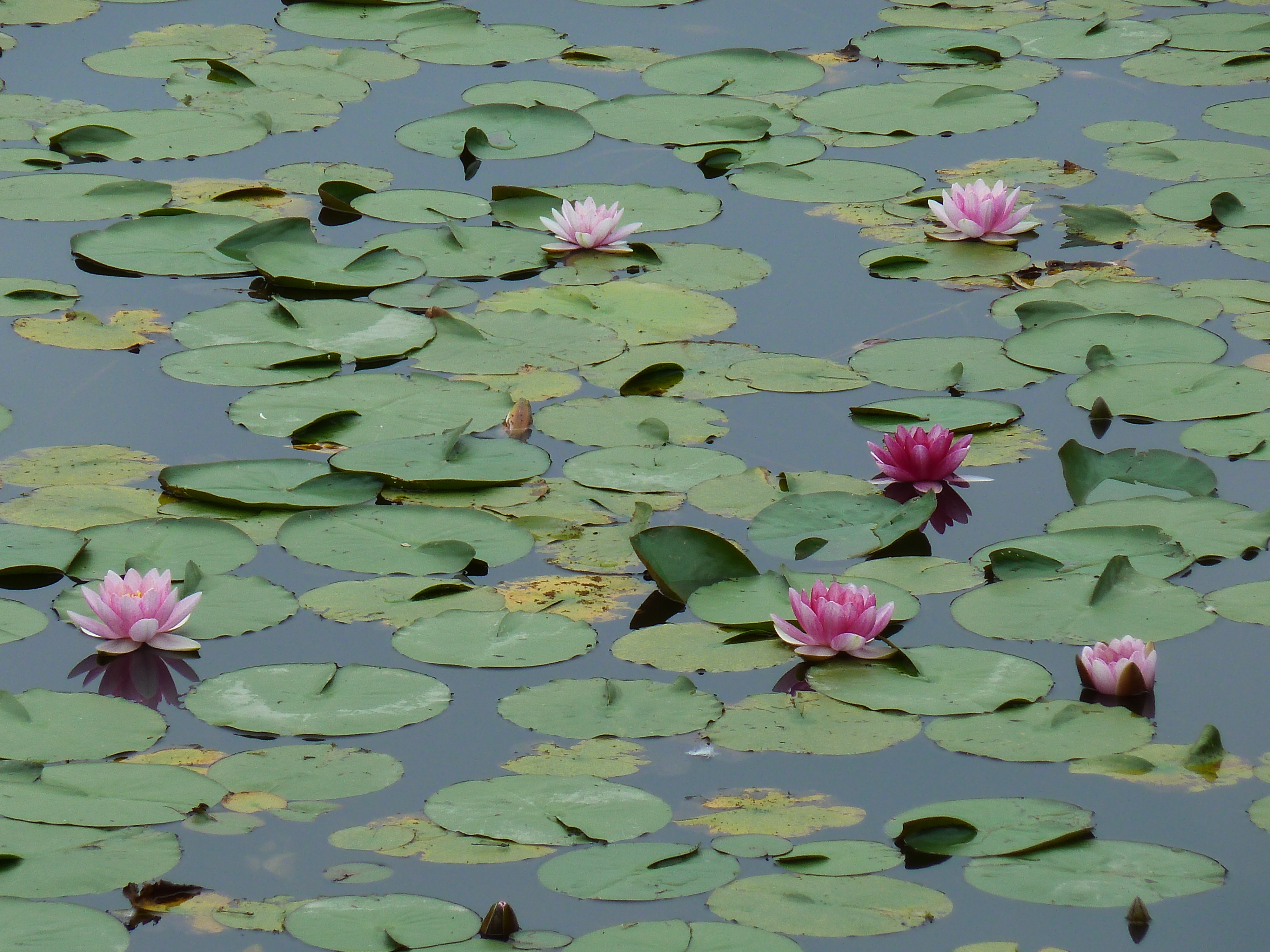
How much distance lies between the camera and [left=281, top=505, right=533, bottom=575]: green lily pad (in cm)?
318

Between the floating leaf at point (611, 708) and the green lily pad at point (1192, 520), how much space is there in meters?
1.01

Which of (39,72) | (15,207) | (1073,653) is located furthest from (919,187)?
(39,72)

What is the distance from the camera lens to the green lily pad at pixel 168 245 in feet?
14.9

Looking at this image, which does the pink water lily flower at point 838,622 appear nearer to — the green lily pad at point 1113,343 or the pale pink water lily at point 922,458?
the pale pink water lily at point 922,458

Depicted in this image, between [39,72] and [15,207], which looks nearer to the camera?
[15,207]

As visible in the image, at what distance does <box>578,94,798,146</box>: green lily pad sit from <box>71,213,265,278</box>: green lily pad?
1520mm

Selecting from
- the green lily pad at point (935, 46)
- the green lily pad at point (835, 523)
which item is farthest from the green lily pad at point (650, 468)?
the green lily pad at point (935, 46)

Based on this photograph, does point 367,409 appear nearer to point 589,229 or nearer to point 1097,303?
point 589,229

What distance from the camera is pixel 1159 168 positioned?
5266 mm

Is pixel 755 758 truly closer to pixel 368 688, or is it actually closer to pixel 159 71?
pixel 368 688

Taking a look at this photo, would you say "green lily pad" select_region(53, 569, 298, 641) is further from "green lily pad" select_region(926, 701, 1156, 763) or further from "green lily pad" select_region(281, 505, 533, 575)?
"green lily pad" select_region(926, 701, 1156, 763)

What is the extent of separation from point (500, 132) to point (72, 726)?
338 cm

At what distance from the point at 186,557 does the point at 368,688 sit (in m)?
0.63

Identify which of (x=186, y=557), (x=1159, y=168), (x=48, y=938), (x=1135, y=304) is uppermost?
(x=1159, y=168)
